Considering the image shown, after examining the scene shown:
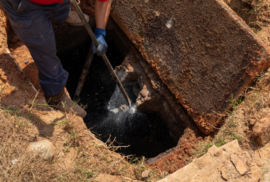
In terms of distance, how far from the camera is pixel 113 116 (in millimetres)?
3107

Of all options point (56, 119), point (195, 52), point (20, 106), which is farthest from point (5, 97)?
point (195, 52)

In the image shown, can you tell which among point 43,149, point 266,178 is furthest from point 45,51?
point 266,178

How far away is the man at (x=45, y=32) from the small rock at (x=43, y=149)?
0.60 meters

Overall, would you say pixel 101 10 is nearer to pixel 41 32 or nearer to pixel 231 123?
pixel 41 32

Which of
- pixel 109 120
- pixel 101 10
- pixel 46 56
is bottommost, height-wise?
pixel 109 120

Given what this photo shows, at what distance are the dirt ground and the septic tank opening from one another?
814 millimetres

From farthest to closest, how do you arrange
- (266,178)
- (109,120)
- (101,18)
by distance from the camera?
(109,120) < (101,18) < (266,178)

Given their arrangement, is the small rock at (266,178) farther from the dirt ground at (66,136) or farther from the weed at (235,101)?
the weed at (235,101)

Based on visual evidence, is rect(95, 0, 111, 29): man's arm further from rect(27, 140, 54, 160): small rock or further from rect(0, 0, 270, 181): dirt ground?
rect(27, 140, 54, 160): small rock

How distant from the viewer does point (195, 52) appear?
205 centimetres

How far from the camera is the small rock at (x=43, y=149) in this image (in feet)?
5.08

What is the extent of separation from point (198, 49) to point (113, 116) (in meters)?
1.70

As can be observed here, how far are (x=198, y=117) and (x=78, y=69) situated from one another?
2.17 m

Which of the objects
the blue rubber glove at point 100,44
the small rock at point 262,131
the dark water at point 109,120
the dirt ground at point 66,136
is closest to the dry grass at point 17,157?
the dirt ground at point 66,136
